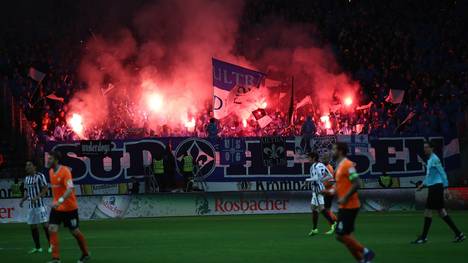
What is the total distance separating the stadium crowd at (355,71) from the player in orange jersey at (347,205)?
1831cm

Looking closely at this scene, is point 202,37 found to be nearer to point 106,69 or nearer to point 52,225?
point 106,69

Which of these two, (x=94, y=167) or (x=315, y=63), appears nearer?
(x=94, y=167)

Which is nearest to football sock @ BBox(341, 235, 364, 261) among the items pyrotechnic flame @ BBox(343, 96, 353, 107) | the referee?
the referee

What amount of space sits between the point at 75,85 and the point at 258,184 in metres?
12.5

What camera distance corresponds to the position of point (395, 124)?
110 ft

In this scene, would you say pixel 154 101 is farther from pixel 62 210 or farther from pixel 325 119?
pixel 62 210

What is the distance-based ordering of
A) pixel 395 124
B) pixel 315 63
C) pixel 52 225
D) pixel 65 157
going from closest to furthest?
1. pixel 52 225
2. pixel 65 157
3. pixel 395 124
4. pixel 315 63

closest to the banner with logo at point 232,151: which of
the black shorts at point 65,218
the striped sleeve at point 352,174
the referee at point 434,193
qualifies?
the referee at point 434,193

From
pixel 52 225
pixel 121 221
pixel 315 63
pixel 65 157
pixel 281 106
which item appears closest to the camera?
pixel 52 225

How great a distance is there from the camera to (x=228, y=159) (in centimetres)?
3131

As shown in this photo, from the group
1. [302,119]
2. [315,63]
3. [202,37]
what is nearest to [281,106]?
[302,119]

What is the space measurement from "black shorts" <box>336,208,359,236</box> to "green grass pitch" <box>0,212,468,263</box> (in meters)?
2.19

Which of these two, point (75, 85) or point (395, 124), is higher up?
point (75, 85)

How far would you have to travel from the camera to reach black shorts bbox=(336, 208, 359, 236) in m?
12.5
